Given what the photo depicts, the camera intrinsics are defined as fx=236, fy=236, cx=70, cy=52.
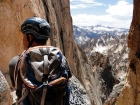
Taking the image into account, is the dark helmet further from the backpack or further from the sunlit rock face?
the sunlit rock face

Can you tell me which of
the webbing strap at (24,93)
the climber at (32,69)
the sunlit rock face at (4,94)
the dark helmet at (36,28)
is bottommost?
the sunlit rock face at (4,94)

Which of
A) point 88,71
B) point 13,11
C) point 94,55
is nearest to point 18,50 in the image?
point 13,11

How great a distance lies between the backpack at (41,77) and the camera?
7.60ft

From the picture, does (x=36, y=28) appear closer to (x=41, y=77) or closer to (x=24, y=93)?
(x=41, y=77)

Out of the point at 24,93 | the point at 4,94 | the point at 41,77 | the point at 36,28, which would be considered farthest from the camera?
the point at 4,94

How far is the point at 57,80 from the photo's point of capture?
7.78 ft

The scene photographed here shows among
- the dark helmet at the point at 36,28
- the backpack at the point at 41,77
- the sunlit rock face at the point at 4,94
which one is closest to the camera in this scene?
the backpack at the point at 41,77

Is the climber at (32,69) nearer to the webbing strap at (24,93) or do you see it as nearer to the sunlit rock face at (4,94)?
the webbing strap at (24,93)

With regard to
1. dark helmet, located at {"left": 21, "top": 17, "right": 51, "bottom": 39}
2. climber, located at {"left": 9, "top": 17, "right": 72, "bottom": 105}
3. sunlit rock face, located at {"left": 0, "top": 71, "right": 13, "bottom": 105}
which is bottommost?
sunlit rock face, located at {"left": 0, "top": 71, "right": 13, "bottom": 105}

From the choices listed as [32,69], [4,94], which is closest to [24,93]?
[32,69]

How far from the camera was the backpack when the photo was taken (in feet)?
7.60

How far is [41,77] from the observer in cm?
230

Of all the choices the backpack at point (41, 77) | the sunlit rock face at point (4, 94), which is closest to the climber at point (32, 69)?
the backpack at point (41, 77)

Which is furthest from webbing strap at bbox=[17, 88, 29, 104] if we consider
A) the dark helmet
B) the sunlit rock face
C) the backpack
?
the sunlit rock face
